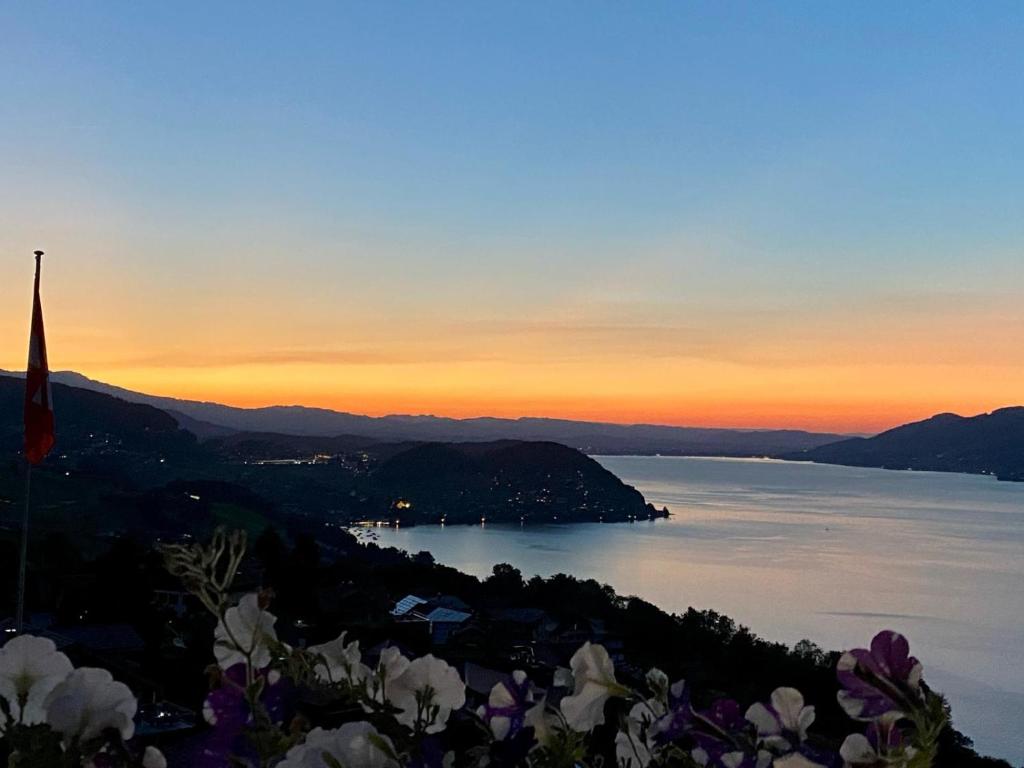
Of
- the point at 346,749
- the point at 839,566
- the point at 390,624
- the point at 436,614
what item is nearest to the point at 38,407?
the point at 346,749

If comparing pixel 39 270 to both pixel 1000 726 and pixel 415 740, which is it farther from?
pixel 1000 726

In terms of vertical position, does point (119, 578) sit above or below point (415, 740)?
below

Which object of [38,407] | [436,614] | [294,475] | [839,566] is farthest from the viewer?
[294,475]

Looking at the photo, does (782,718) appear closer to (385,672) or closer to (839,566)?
(385,672)

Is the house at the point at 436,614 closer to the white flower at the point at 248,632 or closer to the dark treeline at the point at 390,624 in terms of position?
the dark treeline at the point at 390,624

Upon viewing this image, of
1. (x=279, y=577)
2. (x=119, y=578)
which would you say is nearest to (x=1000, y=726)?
(x=279, y=577)

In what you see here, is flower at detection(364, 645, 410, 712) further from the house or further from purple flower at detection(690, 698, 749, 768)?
the house
